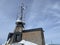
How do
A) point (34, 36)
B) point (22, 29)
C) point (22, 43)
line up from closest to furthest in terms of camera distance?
1. point (22, 43)
2. point (34, 36)
3. point (22, 29)

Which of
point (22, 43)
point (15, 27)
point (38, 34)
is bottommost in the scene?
point (22, 43)

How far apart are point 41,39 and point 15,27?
10.1 metres

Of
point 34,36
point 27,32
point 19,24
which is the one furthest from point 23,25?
point 34,36

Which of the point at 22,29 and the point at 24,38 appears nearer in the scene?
the point at 24,38

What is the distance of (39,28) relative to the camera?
3903 centimetres

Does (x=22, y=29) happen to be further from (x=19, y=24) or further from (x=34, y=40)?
(x=34, y=40)

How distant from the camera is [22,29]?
1665 inches

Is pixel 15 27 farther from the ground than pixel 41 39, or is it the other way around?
pixel 15 27

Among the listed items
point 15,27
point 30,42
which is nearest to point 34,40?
point 30,42

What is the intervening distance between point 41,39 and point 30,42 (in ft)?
9.51

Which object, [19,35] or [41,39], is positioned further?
[19,35]

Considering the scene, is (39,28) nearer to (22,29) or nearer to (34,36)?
(34,36)

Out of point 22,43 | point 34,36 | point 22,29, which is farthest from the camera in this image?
point 22,29

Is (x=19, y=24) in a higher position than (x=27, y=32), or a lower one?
higher
